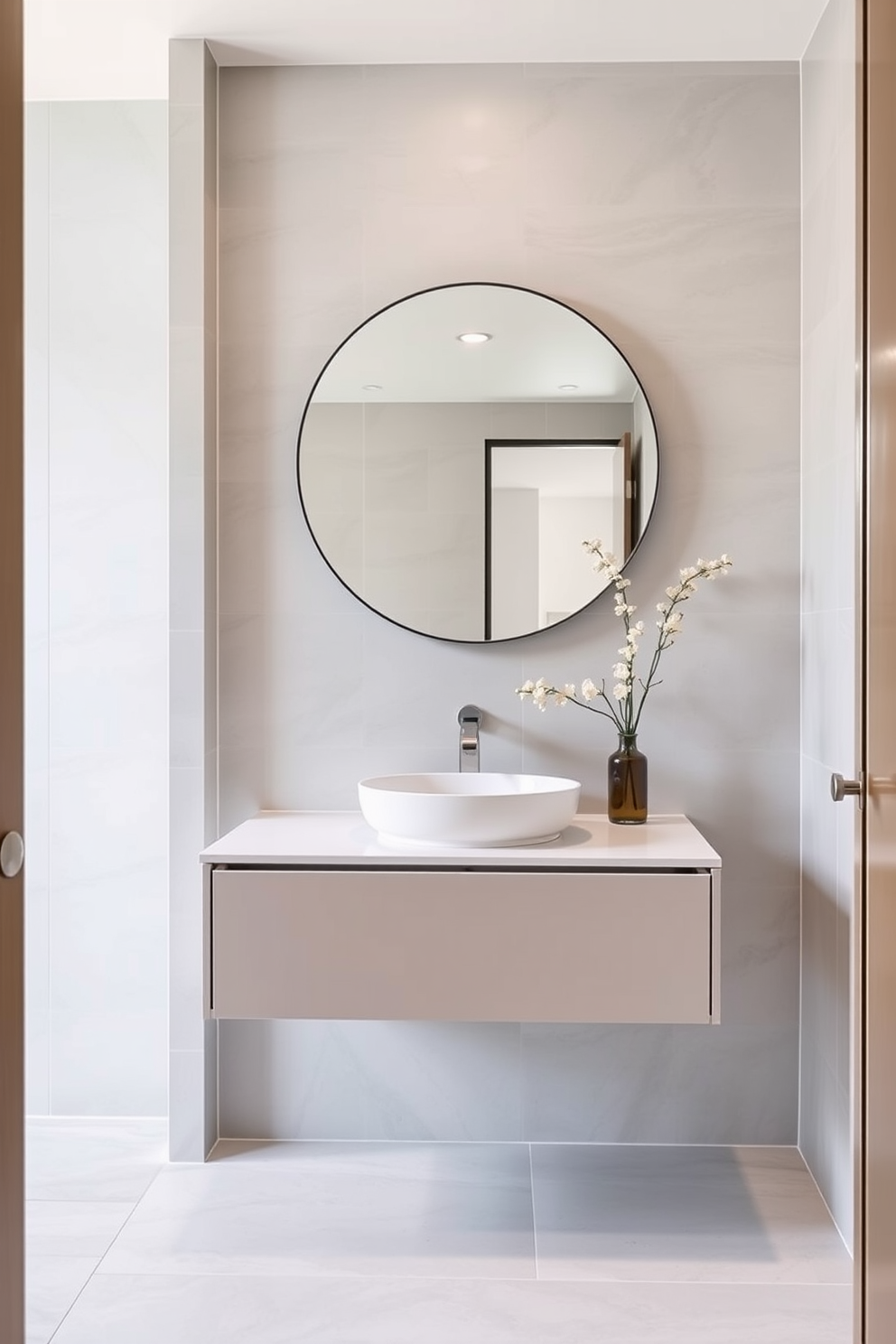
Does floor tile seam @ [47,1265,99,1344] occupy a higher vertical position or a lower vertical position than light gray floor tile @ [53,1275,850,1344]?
higher

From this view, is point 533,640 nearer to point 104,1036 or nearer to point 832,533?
point 832,533

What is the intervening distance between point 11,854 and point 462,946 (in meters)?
1.08

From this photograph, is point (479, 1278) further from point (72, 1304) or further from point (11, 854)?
point (11, 854)

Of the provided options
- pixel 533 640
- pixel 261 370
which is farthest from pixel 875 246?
pixel 261 370

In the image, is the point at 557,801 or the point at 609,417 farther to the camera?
the point at 609,417

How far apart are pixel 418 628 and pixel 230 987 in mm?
906

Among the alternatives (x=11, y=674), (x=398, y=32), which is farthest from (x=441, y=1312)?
(x=398, y=32)

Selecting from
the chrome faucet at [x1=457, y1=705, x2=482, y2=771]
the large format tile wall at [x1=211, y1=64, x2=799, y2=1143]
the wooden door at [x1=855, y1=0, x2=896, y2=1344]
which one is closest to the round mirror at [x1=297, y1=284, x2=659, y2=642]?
the large format tile wall at [x1=211, y1=64, x2=799, y2=1143]

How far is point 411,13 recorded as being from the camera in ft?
7.50

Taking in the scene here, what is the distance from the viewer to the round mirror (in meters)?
2.48

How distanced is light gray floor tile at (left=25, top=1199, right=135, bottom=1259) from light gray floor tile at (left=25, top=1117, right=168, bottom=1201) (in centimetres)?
3

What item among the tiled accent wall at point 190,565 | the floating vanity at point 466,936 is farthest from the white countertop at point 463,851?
the tiled accent wall at point 190,565

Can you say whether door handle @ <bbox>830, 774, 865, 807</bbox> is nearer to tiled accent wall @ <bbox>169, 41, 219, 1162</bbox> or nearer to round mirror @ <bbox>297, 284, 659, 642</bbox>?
round mirror @ <bbox>297, 284, 659, 642</bbox>

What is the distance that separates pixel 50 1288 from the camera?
1.98m
